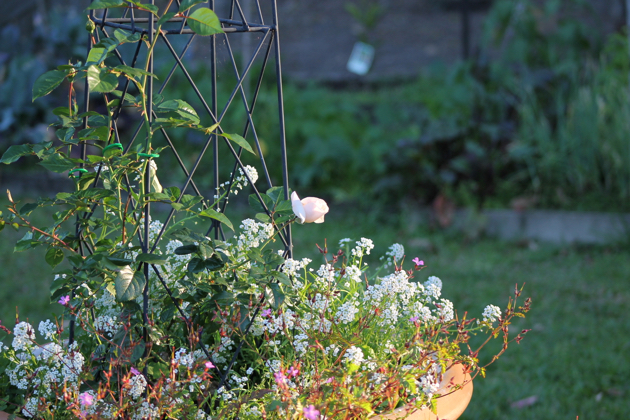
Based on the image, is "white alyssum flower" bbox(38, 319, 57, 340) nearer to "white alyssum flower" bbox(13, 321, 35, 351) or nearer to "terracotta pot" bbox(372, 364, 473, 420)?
"white alyssum flower" bbox(13, 321, 35, 351)

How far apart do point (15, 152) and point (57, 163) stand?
7 centimetres

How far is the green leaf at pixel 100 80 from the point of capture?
2.94 ft

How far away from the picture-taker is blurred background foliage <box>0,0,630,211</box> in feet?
13.0

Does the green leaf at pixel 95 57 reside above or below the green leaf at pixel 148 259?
above

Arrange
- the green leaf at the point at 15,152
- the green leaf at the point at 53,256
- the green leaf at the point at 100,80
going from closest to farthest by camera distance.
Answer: the green leaf at the point at 100,80
the green leaf at the point at 15,152
the green leaf at the point at 53,256

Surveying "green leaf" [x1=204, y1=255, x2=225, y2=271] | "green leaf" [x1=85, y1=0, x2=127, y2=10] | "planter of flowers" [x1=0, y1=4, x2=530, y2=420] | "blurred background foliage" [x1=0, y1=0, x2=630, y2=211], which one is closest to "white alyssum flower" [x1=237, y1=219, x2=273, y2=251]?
"planter of flowers" [x1=0, y1=4, x2=530, y2=420]

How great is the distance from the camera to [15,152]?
1022 mm

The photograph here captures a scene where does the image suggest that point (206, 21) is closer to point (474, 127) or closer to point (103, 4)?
point (103, 4)

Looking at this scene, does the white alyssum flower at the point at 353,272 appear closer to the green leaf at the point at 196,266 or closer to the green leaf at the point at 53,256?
the green leaf at the point at 196,266

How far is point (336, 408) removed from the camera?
0.95 meters

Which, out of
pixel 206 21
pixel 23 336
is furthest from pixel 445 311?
pixel 23 336

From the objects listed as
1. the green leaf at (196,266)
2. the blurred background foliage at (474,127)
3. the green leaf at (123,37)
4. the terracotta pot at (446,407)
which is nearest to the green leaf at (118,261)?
the green leaf at (196,266)

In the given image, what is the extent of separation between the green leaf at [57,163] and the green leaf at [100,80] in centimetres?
19

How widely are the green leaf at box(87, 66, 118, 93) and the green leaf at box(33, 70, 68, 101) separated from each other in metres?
0.07
